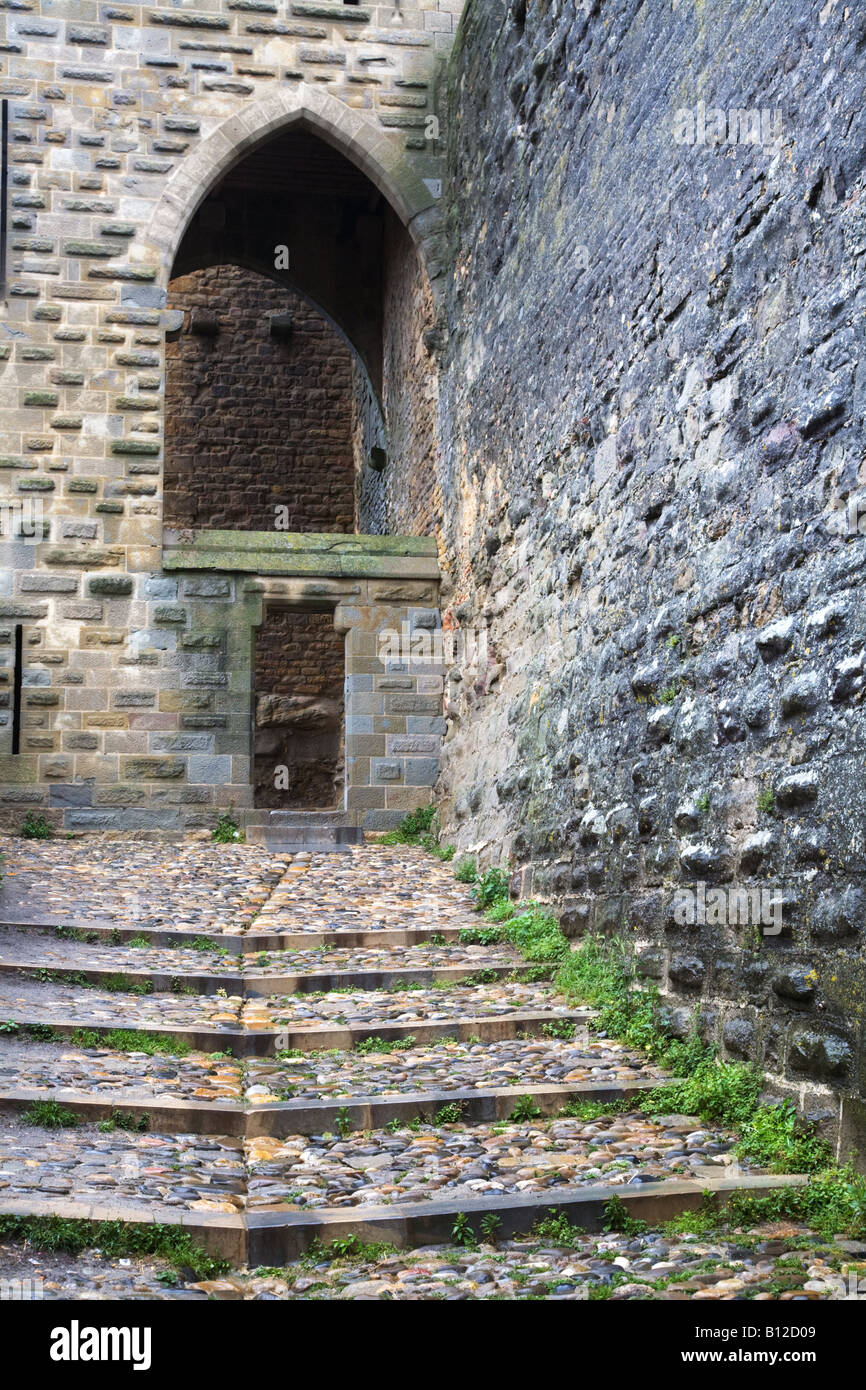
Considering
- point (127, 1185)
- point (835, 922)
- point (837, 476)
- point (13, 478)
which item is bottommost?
point (127, 1185)

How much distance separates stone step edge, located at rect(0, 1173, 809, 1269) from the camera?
313 centimetres

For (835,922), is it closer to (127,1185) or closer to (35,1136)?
(127,1185)

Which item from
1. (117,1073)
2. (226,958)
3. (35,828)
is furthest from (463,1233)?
(35,828)

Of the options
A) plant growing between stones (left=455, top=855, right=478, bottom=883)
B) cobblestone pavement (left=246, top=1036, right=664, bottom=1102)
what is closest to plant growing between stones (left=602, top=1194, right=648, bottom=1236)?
cobblestone pavement (left=246, top=1036, right=664, bottom=1102)

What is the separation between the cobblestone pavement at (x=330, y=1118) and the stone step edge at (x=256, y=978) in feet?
0.04

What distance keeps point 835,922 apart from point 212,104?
389 inches

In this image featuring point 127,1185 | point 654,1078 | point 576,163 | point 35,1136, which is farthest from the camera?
point 576,163

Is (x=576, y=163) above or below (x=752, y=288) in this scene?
above

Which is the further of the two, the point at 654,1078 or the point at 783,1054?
the point at 654,1078

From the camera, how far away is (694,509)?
16.4 feet

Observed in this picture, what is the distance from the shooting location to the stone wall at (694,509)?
380 cm

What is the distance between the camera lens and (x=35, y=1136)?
12.3ft
